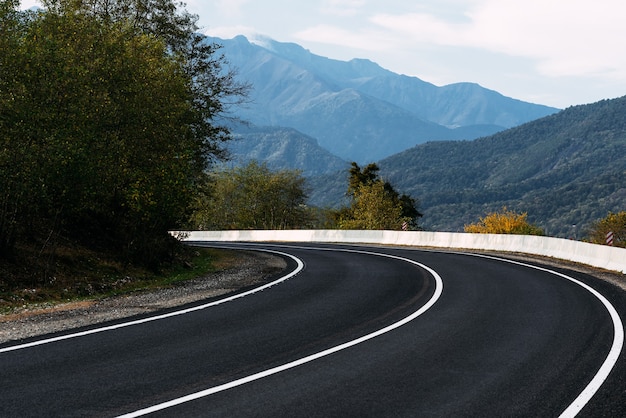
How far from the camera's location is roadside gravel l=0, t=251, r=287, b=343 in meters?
11.4

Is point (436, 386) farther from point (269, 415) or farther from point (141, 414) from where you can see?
point (141, 414)

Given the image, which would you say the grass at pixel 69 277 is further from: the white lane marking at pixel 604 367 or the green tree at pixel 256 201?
the green tree at pixel 256 201

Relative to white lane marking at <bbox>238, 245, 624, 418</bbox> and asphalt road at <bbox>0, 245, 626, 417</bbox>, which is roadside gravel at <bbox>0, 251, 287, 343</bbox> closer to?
asphalt road at <bbox>0, 245, 626, 417</bbox>

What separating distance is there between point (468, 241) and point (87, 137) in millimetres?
23274

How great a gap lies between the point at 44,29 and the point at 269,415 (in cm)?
1853

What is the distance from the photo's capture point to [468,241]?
36438 mm

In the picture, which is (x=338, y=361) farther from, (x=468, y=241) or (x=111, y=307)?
(x=468, y=241)

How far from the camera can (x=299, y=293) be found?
16.1m

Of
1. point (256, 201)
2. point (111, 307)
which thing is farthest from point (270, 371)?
point (256, 201)

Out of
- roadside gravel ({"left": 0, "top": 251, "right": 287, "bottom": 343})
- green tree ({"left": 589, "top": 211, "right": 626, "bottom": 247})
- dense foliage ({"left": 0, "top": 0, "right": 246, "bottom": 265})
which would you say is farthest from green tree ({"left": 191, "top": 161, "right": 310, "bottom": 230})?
roadside gravel ({"left": 0, "top": 251, "right": 287, "bottom": 343})

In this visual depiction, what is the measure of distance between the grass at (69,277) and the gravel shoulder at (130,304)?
0.81 metres

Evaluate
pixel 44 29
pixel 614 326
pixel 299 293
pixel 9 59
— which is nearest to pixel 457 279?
pixel 299 293

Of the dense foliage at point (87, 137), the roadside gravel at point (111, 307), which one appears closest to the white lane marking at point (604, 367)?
the roadside gravel at point (111, 307)

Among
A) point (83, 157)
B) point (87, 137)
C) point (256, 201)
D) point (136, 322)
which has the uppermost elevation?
point (87, 137)
